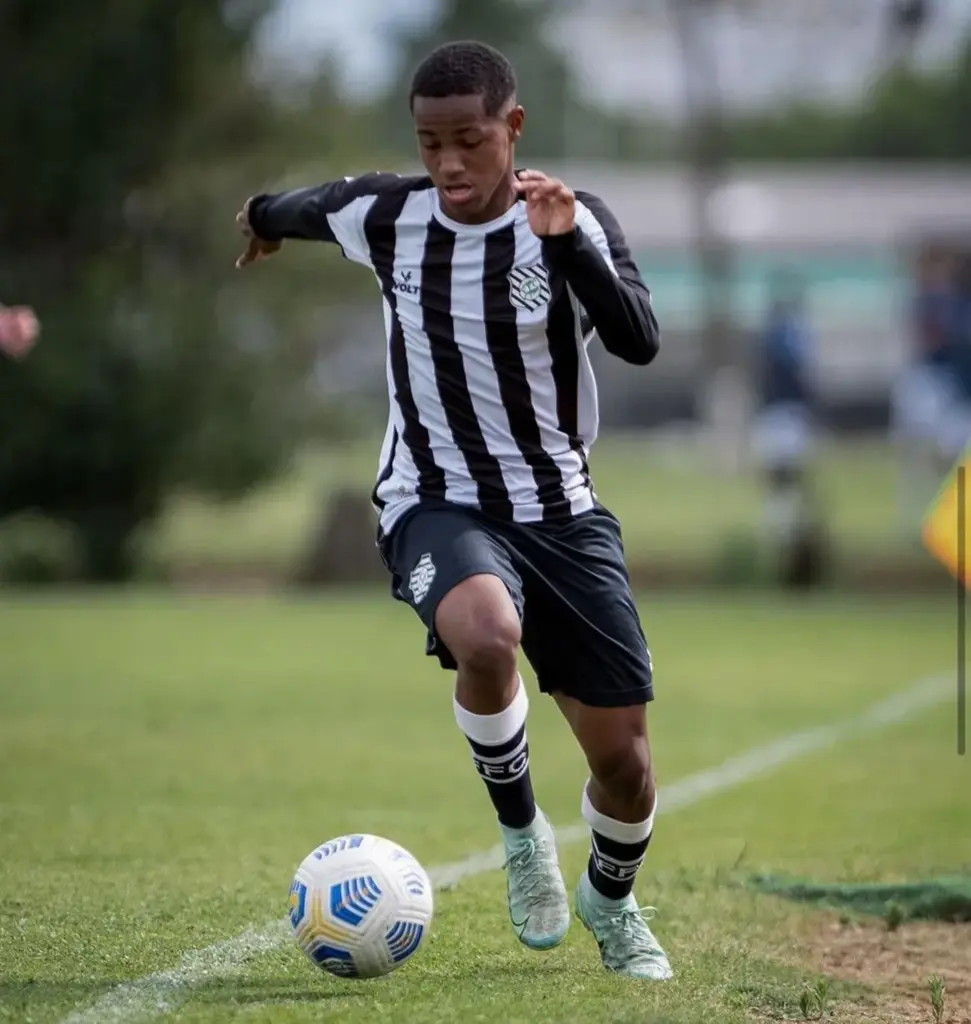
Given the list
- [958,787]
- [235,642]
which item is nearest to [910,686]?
[958,787]

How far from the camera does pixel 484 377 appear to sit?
518cm

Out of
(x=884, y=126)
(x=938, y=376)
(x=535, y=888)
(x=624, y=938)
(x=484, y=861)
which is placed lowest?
(x=938, y=376)

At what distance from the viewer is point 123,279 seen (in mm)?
19547

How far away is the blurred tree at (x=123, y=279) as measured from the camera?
18.8 metres

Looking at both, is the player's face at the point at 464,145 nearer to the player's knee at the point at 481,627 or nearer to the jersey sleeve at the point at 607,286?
the jersey sleeve at the point at 607,286

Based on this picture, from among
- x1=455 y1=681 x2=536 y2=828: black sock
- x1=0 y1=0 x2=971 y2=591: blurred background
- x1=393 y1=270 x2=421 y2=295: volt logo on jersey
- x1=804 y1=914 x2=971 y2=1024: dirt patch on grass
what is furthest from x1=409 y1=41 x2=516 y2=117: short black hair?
x1=0 y1=0 x2=971 y2=591: blurred background

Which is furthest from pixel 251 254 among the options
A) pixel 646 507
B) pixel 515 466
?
pixel 646 507

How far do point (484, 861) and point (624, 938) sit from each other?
5.69 feet

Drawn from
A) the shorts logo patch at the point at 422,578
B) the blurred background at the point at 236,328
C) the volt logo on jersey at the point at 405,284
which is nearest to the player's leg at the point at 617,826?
the shorts logo patch at the point at 422,578

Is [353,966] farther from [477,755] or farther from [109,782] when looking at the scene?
[109,782]

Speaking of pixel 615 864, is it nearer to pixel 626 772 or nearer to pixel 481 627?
pixel 626 772

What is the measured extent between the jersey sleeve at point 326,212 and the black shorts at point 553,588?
94cm

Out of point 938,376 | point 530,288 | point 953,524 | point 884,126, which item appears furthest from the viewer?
point 884,126

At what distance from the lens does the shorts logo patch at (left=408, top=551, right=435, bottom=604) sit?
489 cm
